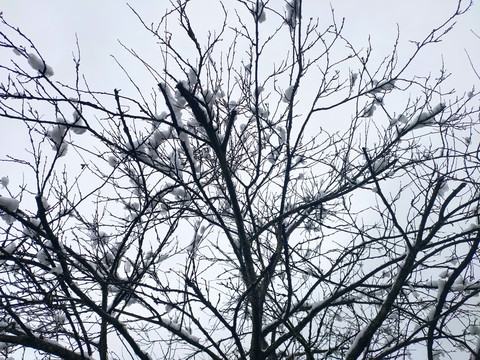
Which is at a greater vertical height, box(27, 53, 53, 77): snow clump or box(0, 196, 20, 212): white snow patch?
box(27, 53, 53, 77): snow clump

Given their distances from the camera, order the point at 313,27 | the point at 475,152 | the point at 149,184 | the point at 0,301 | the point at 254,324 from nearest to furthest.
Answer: the point at 475,152 < the point at 0,301 < the point at 254,324 < the point at 313,27 < the point at 149,184

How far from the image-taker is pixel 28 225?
297 cm

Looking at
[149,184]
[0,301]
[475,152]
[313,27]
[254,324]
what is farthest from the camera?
[149,184]

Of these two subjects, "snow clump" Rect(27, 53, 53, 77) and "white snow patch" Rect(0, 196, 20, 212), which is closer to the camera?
"snow clump" Rect(27, 53, 53, 77)

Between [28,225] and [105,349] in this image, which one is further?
[105,349]

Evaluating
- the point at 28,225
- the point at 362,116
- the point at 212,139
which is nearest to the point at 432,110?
the point at 362,116

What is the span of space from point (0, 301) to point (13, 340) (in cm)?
37

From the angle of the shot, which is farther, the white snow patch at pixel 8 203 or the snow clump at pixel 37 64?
the white snow patch at pixel 8 203

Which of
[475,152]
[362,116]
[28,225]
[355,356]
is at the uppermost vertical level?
[362,116]

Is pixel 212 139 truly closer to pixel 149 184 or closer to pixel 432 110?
pixel 149 184

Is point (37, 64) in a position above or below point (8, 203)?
above

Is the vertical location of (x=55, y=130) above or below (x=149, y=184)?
below

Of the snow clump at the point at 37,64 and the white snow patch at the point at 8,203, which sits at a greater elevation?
the snow clump at the point at 37,64

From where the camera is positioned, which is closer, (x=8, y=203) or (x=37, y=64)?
(x=37, y=64)
